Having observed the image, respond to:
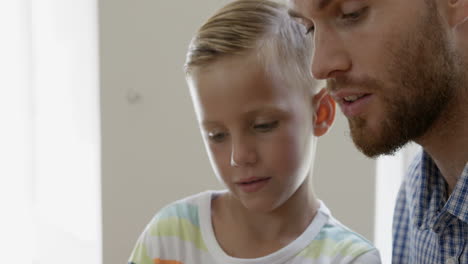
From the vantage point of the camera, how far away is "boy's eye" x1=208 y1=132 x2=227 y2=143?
114cm

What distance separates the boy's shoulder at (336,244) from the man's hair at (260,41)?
0.89 feet

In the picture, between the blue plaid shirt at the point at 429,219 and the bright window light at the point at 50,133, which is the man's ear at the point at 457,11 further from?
the bright window light at the point at 50,133

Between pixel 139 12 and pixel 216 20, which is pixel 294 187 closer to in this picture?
pixel 216 20

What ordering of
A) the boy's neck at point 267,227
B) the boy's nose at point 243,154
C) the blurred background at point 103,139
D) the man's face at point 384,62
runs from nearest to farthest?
1. the man's face at point 384,62
2. the boy's nose at point 243,154
3. the boy's neck at point 267,227
4. the blurred background at point 103,139

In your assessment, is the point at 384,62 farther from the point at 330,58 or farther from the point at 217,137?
the point at 217,137

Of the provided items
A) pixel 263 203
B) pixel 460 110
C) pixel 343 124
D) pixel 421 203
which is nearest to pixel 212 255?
pixel 263 203

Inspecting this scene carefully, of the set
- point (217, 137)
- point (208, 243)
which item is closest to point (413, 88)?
point (217, 137)

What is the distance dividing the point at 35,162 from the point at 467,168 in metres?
1.31

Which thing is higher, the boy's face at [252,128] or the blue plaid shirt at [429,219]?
the boy's face at [252,128]

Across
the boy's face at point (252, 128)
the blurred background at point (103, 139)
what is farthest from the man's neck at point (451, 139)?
the blurred background at point (103, 139)

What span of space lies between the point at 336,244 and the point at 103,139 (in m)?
0.86

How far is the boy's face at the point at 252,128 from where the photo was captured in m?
1.10

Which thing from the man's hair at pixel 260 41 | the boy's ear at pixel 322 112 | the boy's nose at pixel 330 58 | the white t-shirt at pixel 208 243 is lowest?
the white t-shirt at pixel 208 243

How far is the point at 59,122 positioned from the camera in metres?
1.91
